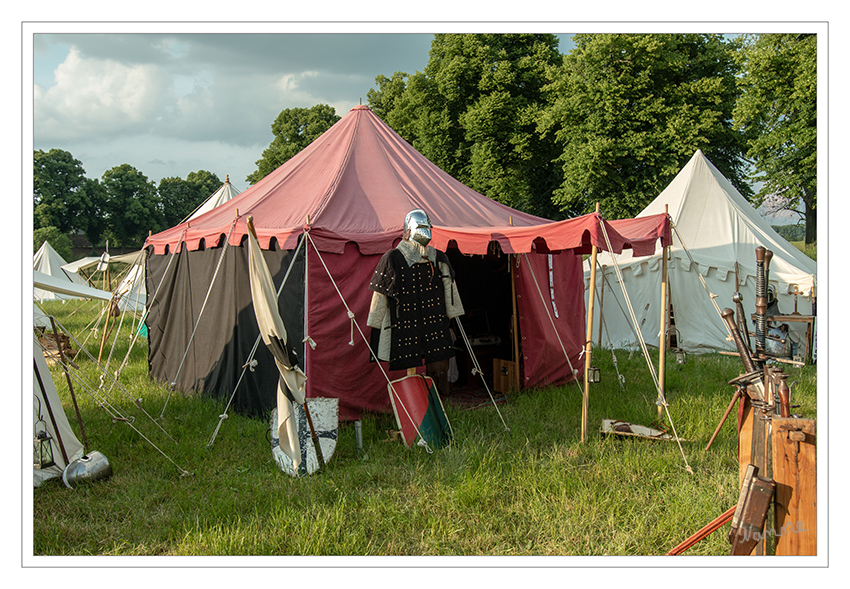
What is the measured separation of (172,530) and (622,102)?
15.9m

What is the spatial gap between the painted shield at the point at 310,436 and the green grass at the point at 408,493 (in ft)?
0.30

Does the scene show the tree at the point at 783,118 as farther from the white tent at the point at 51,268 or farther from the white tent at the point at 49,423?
the white tent at the point at 51,268

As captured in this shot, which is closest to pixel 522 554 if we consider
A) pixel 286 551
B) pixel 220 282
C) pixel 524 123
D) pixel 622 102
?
pixel 286 551

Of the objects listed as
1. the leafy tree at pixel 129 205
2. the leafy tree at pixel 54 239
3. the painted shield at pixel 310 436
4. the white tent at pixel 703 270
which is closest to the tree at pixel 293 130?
the leafy tree at pixel 54 239

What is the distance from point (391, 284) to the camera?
422cm

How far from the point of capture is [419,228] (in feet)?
14.0

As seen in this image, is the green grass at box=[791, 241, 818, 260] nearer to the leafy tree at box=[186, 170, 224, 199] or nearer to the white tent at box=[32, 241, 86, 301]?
the white tent at box=[32, 241, 86, 301]

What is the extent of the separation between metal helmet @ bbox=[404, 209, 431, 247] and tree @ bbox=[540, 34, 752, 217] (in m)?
12.9

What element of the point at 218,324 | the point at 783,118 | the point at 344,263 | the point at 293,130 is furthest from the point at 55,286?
the point at 293,130

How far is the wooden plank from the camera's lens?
2064mm

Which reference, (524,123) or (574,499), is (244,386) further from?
(524,123)

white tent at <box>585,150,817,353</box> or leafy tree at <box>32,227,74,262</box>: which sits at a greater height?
leafy tree at <box>32,227,74,262</box>

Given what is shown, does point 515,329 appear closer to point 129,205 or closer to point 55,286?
point 55,286

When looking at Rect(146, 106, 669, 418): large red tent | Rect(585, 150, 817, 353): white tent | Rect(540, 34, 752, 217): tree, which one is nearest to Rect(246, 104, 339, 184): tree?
Rect(540, 34, 752, 217): tree
